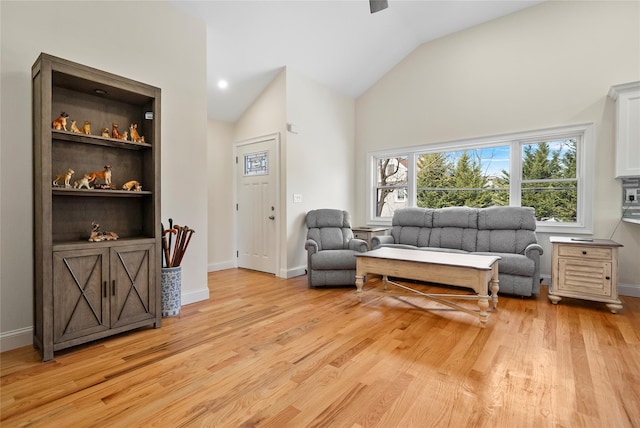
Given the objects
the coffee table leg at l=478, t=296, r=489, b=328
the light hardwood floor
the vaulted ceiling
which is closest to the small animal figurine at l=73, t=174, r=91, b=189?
the light hardwood floor

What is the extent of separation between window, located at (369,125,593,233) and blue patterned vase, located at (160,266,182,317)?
3732mm

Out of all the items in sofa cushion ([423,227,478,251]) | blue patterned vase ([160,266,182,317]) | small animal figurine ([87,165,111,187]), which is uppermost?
small animal figurine ([87,165,111,187])

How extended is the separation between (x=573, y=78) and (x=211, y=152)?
5.30m

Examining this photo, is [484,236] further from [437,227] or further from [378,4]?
[378,4]

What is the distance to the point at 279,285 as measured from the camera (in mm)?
4309

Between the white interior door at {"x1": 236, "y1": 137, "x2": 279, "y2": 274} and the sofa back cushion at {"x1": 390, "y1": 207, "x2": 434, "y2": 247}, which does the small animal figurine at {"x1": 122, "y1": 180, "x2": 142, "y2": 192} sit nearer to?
the white interior door at {"x1": 236, "y1": 137, "x2": 279, "y2": 274}

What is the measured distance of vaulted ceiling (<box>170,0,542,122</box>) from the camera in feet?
12.2

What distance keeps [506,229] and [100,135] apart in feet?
15.9

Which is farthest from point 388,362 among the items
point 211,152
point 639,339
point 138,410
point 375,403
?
point 211,152

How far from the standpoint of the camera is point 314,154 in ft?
17.0

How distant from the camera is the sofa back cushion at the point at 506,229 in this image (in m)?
4.08

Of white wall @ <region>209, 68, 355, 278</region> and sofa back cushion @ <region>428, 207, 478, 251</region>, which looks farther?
white wall @ <region>209, 68, 355, 278</region>

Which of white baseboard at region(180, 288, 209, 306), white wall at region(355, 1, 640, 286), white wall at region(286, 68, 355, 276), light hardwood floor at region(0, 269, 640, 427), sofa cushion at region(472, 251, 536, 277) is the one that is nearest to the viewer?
light hardwood floor at region(0, 269, 640, 427)

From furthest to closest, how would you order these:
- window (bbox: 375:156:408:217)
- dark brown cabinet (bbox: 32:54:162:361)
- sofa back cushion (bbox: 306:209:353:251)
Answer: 1. window (bbox: 375:156:408:217)
2. sofa back cushion (bbox: 306:209:353:251)
3. dark brown cabinet (bbox: 32:54:162:361)
